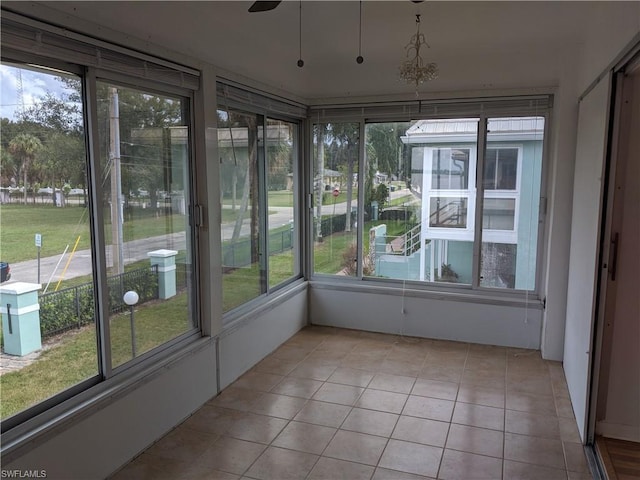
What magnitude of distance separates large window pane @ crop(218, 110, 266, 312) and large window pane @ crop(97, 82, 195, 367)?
16.6 inches

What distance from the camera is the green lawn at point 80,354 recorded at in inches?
77.2

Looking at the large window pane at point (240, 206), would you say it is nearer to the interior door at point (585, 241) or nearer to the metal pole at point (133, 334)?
the metal pole at point (133, 334)

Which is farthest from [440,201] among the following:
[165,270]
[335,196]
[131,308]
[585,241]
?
[131,308]

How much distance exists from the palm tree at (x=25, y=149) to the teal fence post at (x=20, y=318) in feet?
1.21

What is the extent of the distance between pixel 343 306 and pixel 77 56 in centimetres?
314

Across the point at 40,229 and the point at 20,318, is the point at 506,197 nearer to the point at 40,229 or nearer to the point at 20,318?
the point at 40,229

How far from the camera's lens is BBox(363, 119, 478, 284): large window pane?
4113 millimetres

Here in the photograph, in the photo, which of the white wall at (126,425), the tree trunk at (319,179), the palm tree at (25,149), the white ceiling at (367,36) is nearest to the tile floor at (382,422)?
the white wall at (126,425)

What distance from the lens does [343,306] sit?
452 centimetres

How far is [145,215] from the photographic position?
2.65m

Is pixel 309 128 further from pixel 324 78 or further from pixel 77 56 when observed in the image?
pixel 77 56

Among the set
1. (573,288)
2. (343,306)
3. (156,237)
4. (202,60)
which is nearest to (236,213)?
(156,237)

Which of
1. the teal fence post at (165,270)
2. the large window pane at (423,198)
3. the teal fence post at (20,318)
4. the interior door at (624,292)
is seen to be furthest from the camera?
the large window pane at (423,198)

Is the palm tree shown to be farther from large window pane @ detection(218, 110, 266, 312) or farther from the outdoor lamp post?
large window pane @ detection(218, 110, 266, 312)
